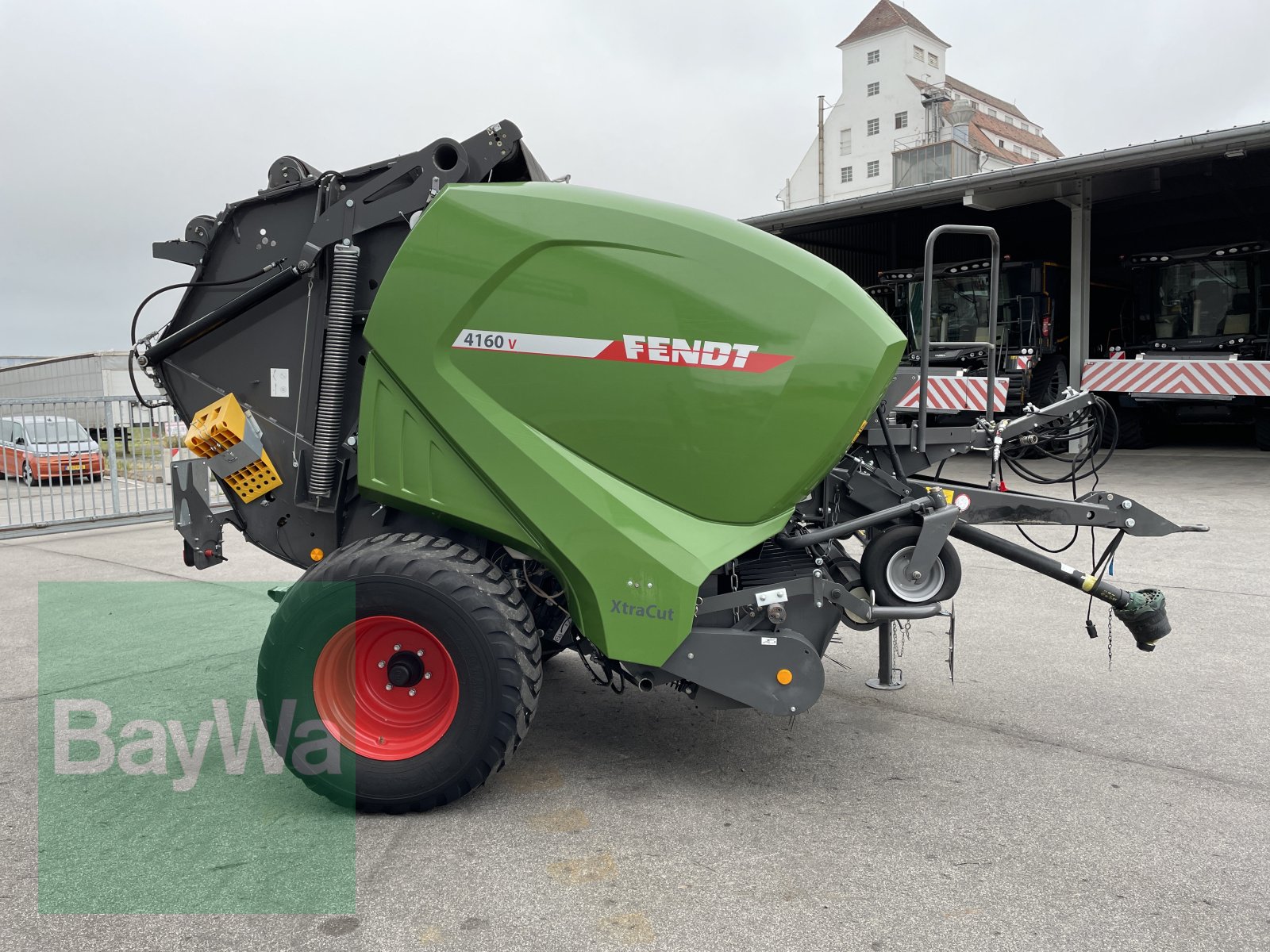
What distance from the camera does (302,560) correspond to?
3703 mm

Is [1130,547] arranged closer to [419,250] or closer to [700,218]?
[700,218]

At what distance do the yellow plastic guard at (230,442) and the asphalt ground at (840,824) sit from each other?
1.07 meters

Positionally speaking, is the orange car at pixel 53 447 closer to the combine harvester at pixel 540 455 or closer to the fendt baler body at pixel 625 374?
the combine harvester at pixel 540 455

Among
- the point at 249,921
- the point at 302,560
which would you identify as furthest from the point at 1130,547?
the point at 249,921

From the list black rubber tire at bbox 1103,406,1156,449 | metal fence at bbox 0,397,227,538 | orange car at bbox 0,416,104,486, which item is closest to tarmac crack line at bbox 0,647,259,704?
metal fence at bbox 0,397,227,538

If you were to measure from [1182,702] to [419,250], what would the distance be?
11.9 ft

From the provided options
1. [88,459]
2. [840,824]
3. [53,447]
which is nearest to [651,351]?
[840,824]

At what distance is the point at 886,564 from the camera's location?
11.5 feet

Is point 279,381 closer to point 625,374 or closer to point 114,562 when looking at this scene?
point 625,374

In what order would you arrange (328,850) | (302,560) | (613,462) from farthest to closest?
(302,560) → (613,462) → (328,850)

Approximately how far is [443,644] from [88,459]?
9748 mm

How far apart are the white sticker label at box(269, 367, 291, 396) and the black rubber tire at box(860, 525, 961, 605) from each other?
221cm

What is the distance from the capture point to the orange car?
10.8 meters

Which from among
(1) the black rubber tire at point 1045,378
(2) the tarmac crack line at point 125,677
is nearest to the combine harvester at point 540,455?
(2) the tarmac crack line at point 125,677
